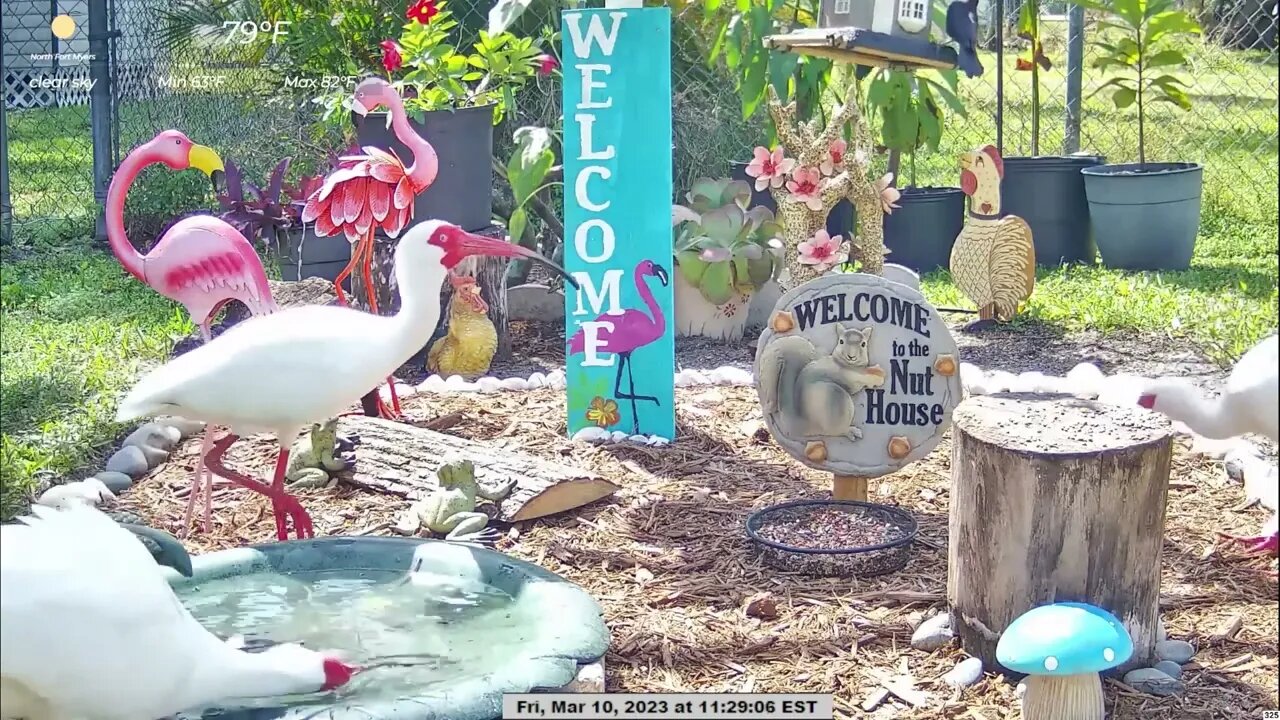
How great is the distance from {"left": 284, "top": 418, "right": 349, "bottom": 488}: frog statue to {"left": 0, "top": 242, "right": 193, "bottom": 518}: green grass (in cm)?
55

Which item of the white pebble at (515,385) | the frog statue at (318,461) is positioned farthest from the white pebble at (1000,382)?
the frog statue at (318,461)

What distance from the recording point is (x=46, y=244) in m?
4.50

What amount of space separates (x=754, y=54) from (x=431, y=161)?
1.85 metres

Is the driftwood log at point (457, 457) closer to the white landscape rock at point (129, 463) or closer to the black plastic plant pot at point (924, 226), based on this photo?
the white landscape rock at point (129, 463)

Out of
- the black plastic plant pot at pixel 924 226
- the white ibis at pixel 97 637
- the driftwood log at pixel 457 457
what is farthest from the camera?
the black plastic plant pot at pixel 924 226

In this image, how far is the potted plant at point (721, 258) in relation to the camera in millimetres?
5555

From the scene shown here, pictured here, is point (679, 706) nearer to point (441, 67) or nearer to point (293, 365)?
point (293, 365)

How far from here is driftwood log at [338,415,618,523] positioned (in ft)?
12.3

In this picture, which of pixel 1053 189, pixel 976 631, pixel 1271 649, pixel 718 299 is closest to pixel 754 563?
pixel 976 631

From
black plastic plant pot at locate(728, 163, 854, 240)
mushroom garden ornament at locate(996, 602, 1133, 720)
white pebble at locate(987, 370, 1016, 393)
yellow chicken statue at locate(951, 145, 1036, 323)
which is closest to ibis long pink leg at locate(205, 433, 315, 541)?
mushroom garden ornament at locate(996, 602, 1133, 720)

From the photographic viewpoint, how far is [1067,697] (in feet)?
8.19

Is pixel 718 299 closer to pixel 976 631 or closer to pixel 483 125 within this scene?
pixel 483 125

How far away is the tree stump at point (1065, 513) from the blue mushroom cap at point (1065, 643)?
0.17m

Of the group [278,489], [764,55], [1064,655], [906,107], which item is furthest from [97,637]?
[906,107]
